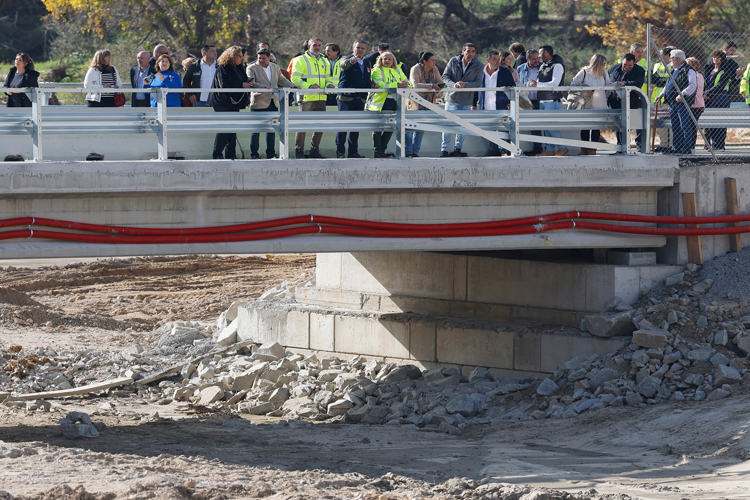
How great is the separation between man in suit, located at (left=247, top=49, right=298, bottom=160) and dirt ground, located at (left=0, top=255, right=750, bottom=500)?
11.6 feet

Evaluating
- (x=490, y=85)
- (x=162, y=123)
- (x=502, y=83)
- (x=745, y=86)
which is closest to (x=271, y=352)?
(x=490, y=85)

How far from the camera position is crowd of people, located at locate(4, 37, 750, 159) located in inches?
513

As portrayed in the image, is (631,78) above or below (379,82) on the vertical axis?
above

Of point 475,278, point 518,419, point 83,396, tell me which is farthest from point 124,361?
point 518,419

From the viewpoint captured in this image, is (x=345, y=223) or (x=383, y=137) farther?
(x=383, y=137)

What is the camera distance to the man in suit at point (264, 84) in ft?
41.7

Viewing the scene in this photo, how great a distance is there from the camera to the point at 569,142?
1336cm

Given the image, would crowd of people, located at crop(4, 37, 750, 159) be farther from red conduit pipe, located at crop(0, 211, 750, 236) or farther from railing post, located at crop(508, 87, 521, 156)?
red conduit pipe, located at crop(0, 211, 750, 236)

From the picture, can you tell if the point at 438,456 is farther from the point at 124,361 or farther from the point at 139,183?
the point at 124,361

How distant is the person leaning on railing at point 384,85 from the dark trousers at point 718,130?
5.16 m

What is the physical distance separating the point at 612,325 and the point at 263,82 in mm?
5399

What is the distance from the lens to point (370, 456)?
11.4m

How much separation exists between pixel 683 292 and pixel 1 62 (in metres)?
35.3

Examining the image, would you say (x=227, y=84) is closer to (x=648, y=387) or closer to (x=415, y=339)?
(x=415, y=339)
